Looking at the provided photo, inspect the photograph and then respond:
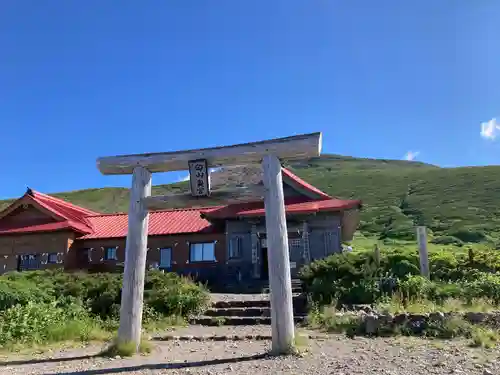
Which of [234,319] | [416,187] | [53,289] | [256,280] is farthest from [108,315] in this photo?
[416,187]

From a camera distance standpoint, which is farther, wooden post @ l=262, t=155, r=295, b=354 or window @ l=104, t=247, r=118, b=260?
window @ l=104, t=247, r=118, b=260

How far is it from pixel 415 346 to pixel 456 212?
5953 centimetres

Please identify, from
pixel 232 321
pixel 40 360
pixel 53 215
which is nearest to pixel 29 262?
pixel 53 215

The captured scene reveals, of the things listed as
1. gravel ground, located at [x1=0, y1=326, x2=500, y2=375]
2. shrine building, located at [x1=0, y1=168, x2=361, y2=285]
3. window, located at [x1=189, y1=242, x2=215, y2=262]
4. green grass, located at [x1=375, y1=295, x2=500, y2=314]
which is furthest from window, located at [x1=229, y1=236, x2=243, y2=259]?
gravel ground, located at [x1=0, y1=326, x2=500, y2=375]

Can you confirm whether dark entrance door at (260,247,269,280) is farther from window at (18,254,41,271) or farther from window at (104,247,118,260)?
window at (18,254,41,271)

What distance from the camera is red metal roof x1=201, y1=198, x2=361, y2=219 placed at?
77.6 feet

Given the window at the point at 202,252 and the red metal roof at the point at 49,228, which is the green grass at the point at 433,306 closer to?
the window at the point at 202,252

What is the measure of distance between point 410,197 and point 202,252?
61.4 m

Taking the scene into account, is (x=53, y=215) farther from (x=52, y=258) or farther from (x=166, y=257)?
(x=166, y=257)

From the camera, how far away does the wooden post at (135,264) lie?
893cm

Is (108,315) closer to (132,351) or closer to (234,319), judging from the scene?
(234,319)

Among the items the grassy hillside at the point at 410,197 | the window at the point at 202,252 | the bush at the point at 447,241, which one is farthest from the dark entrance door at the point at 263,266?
the bush at the point at 447,241

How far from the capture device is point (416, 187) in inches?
3533

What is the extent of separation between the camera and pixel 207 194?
31.1 ft
